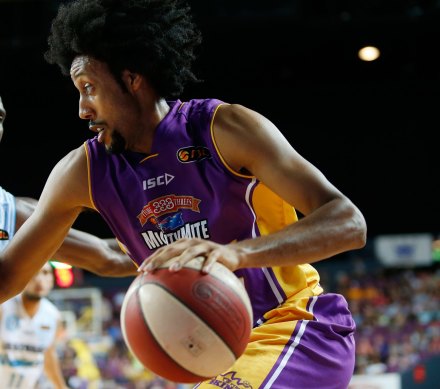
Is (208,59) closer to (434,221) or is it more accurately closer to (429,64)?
(429,64)

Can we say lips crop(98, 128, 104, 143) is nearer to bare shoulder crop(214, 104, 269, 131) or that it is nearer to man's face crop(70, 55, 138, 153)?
man's face crop(70, 55, 138, 153)

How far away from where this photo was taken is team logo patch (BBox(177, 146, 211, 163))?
2858 millimetres

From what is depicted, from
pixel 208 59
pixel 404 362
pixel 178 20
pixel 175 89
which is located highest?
pixel 178 20

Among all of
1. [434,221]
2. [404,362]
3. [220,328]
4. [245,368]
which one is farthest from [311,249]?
[434,221]

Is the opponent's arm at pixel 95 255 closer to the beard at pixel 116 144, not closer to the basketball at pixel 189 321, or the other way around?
the beard at pixel 116 144

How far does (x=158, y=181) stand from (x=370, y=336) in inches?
591

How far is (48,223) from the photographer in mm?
3035

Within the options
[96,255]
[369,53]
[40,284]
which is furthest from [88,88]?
[369,53]

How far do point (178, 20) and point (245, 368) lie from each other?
4.29 ft

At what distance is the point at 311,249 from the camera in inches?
94.2

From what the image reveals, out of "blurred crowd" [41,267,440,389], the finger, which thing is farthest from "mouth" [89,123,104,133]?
"blurred crowd" [41,267,440,389]

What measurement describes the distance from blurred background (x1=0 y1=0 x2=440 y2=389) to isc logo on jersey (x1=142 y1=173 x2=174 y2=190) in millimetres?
8420

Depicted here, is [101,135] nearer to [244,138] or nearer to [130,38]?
[130,38]

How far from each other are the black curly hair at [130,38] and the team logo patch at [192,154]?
0.93 ft
